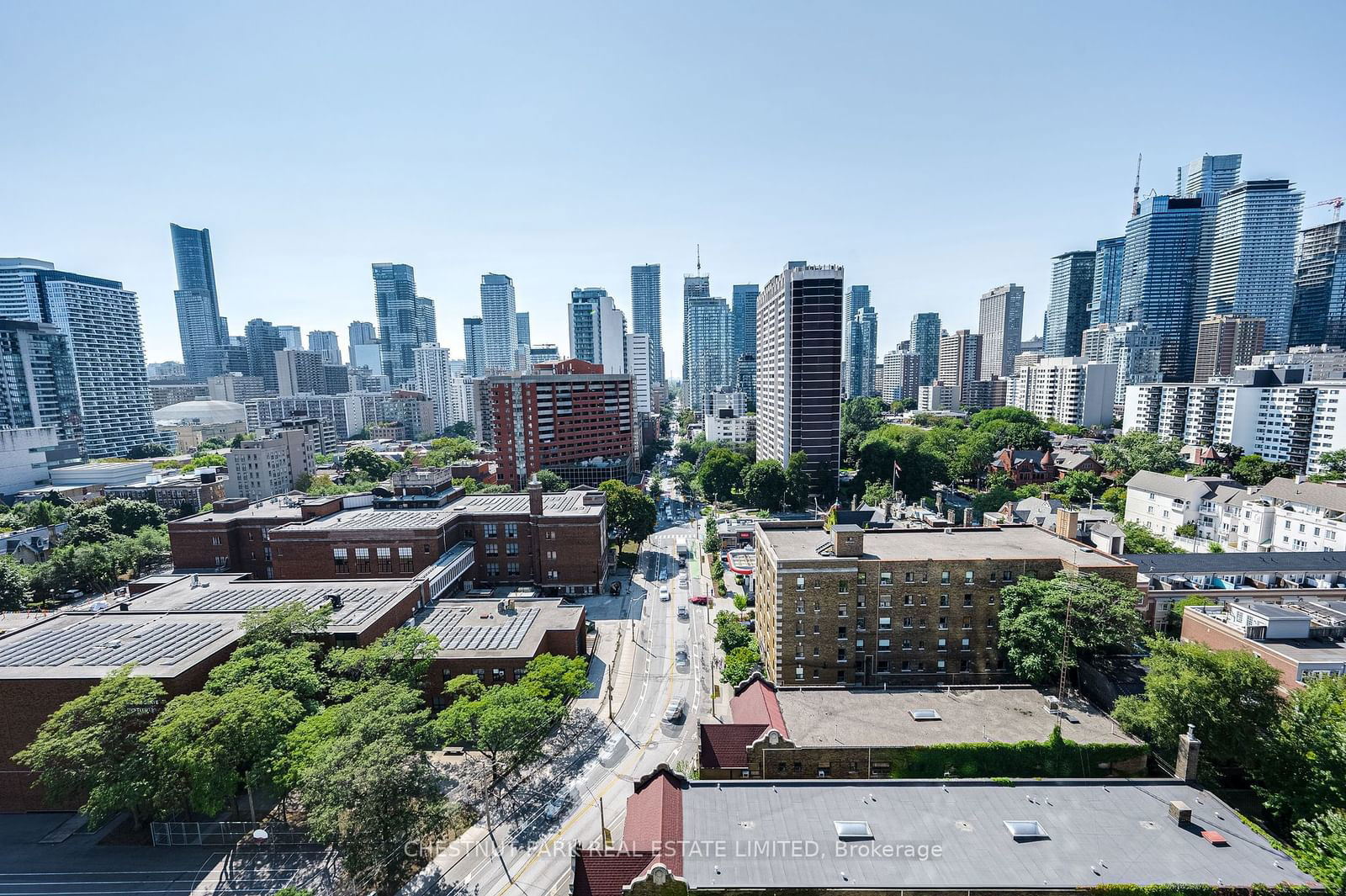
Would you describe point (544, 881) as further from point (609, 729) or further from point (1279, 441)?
point (1279, 441)

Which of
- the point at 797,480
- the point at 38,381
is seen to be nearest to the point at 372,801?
the point at 797,480

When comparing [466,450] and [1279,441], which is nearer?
[1279,441]

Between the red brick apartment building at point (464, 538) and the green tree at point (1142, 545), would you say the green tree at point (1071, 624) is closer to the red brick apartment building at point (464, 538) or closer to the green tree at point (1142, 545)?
the green tree at point (1142, 545)

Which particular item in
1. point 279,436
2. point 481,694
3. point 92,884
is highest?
point 279,436

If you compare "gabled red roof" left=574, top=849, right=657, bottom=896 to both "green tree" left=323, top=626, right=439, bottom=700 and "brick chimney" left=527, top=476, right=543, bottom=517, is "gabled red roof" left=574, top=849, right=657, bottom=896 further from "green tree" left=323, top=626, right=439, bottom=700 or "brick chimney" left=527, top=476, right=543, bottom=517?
"brick chimney" left=527, top=476, right=543, bottom=517

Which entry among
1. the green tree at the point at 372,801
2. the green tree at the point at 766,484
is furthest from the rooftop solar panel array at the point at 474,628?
the green tree at the point at 766,484

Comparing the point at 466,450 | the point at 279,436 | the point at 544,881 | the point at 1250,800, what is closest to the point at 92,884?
the point at 544,881
